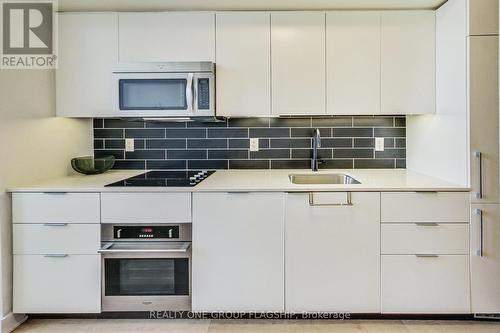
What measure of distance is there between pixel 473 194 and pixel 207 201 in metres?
1.48

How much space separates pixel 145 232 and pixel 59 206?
1.68 feet

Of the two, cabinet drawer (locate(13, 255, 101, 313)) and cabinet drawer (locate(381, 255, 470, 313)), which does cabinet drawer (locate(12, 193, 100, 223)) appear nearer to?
cabinet drawer (locate(13, 255, 101, 313))

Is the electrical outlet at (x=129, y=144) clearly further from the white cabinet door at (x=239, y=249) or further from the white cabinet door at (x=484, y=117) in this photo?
the white cabinet door at (x=484, y=117)

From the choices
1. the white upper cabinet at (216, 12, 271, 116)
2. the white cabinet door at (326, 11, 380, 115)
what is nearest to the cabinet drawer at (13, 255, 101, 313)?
the white upper cabinet at (216, 12, 271, 116)

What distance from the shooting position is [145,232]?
2.25 meters

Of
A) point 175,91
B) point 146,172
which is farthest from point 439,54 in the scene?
point 146,172

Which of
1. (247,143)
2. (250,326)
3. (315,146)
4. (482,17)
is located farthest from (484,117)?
(250,326)

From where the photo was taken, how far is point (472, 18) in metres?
2.14

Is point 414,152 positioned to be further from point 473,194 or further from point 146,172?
point 146,172

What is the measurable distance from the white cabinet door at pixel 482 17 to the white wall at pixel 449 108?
41mm

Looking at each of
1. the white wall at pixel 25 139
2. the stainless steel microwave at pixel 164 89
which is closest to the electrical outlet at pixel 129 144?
the white wall at pixel 25 139

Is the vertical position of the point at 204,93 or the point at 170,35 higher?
the point at 170,35

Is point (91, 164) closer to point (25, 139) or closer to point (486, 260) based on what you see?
point (25, 139)

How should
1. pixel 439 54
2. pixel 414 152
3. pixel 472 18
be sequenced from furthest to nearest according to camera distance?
1. pixel 414 152
2. pixel 439 54
3. pixel 472 18
